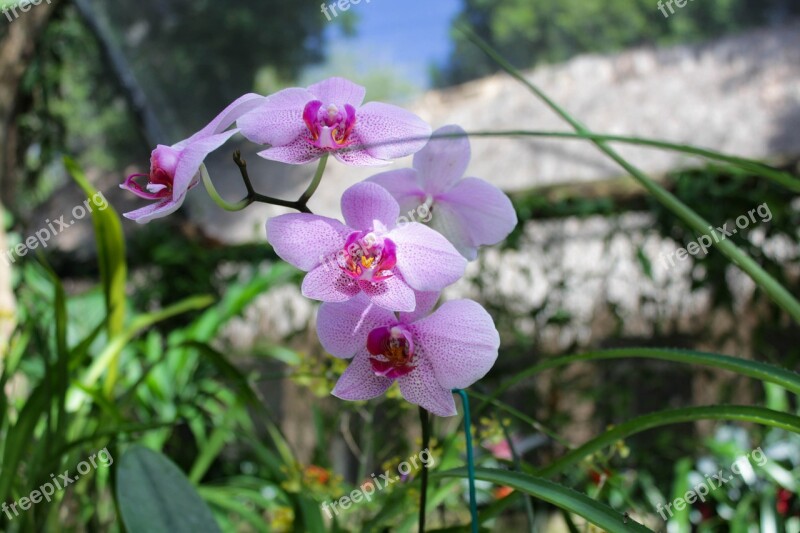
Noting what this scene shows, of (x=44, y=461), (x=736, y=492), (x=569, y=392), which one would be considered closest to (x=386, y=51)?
(x=569, y=392)

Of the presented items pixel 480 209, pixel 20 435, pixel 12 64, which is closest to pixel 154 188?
pixel 480 209

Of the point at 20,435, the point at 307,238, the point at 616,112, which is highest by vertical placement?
the point at 307,238

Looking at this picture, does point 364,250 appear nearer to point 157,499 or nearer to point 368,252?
point 368,252

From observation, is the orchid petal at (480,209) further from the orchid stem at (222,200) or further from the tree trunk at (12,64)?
the tree trunk at (12,64)

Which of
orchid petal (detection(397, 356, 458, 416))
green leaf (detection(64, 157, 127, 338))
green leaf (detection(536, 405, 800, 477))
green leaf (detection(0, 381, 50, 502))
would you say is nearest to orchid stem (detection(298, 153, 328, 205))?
orchid petal (detection(397, 356, 458, 416))

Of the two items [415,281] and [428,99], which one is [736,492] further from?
[428,99]
